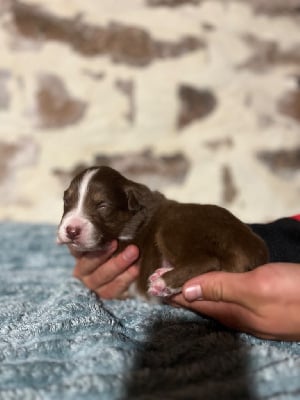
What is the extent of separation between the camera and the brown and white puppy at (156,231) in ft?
Answer: 4.99

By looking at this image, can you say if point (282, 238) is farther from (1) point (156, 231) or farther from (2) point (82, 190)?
(2) point (82, 190)

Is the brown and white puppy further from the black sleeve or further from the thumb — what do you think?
the black sleeve

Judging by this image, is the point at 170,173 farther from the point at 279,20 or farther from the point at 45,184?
the point at 279,20

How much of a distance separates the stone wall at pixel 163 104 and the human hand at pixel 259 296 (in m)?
2.26

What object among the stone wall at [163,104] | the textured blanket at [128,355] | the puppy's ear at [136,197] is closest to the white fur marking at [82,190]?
the puppy's ear at [136,197]

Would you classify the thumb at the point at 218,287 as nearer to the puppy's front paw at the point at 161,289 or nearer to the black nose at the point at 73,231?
the puppy's front paw at the point at 161,289

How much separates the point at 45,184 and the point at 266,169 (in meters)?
1.44

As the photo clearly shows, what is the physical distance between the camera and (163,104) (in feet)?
12.0

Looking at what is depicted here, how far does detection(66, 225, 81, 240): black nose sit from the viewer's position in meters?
1.72

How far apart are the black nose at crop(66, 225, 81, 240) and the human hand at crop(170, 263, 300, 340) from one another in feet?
1.46

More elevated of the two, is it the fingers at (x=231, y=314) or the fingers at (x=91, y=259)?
the fingers at (x=231, y=314)

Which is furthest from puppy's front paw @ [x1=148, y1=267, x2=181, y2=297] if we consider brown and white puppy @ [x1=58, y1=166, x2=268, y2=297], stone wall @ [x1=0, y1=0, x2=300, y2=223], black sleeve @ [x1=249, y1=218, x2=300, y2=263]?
stone wall @ [x1=0, y1=0, x2=300, y2=223]

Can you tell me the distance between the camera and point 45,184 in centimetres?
366

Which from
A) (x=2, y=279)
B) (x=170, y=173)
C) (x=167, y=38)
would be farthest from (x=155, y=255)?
(x=167, y=38)
